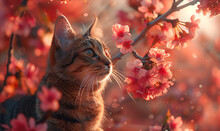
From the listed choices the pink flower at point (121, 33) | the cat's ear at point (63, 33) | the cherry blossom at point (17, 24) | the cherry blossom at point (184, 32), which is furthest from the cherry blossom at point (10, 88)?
the cherry blossom at point (184, 32)

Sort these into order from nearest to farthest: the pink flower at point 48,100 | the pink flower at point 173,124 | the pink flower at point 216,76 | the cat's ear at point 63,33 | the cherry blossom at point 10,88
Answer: the pink flower at point 48,100
the cat's ear at point 63,33
the pink flower at point 173,124
the cherry blossom at point 10,88
the pink flower at point 216,76

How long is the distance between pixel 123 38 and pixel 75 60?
1.06ft

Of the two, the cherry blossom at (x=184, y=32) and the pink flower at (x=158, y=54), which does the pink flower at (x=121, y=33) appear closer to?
the pink flower at (x=158, y=54)

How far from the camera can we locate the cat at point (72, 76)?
1.12 metres

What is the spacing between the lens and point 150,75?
109 cm

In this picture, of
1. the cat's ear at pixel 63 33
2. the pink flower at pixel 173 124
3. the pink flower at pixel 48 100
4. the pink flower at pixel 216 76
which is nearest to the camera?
the pink flower at pixel 48 100

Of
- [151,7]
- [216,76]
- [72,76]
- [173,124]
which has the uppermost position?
[151,7]

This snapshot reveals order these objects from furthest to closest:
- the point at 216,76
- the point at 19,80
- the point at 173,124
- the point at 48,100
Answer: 1. the point at 216,76
2. the point at 19,80
3. the point at 173,124
4. the point at 48,100

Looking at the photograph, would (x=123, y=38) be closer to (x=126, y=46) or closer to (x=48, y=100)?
(x=126, y=46)

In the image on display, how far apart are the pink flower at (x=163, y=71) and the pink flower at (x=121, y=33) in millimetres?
233

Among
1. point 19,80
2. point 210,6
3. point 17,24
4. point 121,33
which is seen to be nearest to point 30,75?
point 19,80

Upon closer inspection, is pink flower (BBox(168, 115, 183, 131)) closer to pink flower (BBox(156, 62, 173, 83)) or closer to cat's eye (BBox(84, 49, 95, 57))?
pink flower (BBox(156, 62, 173, 83))

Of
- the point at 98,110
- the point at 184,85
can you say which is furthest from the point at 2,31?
the point at 184,85

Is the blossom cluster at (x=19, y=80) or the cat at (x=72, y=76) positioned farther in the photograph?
the blossom cluster at (x=19, y=80)
